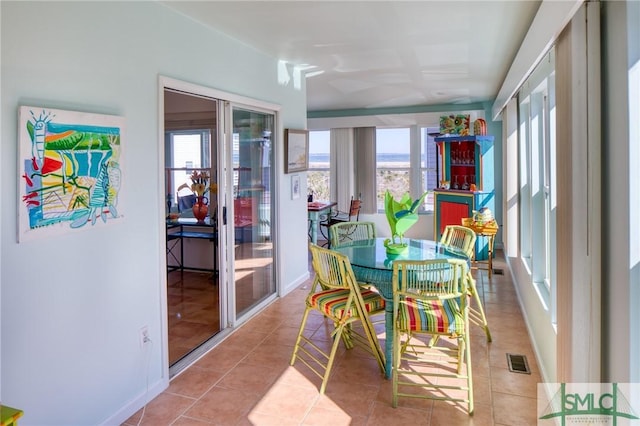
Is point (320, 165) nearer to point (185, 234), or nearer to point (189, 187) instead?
point (189, 187)

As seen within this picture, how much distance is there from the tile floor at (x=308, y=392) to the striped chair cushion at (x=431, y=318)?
1.59ft

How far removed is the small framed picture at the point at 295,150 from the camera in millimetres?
4797

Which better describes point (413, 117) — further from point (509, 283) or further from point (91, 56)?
point (91, 56)

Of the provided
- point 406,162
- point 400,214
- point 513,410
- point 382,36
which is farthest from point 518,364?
point 406,162

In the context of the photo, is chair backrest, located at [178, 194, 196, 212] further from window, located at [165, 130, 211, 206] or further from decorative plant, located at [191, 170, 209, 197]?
decorative plant, located at [191, 170, 209, 197]

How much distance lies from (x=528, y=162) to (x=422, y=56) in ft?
4.88

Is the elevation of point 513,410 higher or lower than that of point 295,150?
lower

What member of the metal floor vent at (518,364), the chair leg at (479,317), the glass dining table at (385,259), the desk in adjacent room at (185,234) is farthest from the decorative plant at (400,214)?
the desk in adjacent room at (185,234)

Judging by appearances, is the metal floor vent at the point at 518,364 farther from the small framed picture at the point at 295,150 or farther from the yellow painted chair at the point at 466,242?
the small framed picture at the point at 295,150

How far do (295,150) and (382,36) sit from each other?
175cm

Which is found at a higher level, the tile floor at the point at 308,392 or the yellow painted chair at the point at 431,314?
the yellow painted chair at the point at 431,314

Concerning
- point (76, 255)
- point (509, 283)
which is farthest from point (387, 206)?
point (509, 283)

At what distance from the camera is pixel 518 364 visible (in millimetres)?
3229

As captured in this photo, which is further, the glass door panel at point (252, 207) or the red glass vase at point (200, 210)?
the red glass vase at point (200, 210)
